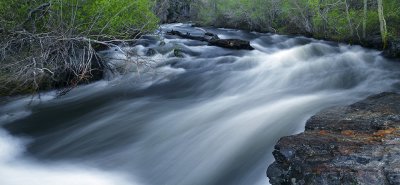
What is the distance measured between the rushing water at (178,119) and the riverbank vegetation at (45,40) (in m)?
0.71

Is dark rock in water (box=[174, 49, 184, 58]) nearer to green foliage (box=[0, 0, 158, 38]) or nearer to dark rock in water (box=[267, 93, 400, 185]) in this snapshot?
green foliage (box=[0, 0, 158, 38])

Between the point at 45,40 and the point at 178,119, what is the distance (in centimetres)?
341

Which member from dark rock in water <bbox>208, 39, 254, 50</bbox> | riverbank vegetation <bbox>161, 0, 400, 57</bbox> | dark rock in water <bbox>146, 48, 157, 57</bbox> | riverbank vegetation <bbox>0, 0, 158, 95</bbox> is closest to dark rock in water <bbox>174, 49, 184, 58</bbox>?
dark rock in water <bbox>146, 48, 157, 57</bbox>

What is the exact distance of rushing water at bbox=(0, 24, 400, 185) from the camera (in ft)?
19.5

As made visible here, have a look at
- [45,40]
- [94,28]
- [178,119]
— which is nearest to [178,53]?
[94,28]

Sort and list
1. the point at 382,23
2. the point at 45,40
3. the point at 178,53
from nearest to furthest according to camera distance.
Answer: the point at 45,40
the point at 382,23
the point at 178,53

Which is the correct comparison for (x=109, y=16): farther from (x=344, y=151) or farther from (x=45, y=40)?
(x=344, y=151)

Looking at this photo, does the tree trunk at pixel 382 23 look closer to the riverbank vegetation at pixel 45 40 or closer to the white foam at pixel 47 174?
the riverbank vegetation at pixel 45 40

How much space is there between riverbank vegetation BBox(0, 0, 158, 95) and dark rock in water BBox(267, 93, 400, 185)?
4261mm

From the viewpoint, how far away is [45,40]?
797 cm

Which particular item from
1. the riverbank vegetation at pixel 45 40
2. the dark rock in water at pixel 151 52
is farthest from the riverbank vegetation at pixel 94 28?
the dark rock in water at pixel 151 52

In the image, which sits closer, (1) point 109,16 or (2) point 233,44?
(1) point 109,16

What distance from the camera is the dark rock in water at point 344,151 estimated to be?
390 cm

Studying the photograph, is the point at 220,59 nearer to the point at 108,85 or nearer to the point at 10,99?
the point at 108,85
